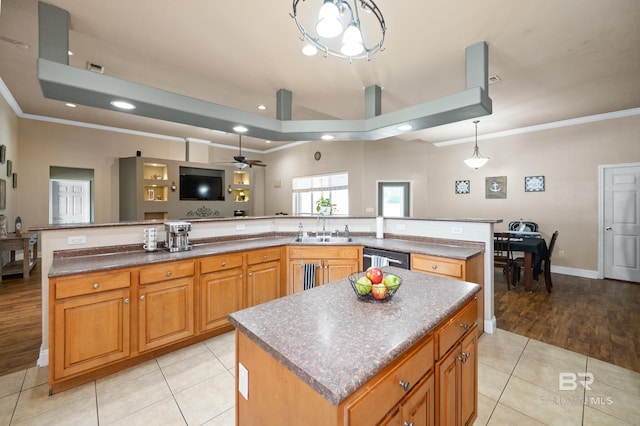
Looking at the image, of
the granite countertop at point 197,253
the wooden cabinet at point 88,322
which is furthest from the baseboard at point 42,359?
the granite countertop at point 197,253

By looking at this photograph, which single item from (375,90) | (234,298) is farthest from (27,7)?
(375,90)

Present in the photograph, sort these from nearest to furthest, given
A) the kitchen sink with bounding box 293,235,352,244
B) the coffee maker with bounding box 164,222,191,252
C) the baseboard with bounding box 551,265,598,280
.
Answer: the coffee maker with bounding box 164,222,191,252, the kitchen sink with bounding box 293,235,352,244, the baseboard with bounding box 551,265,598,280

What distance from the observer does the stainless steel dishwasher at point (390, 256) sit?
2.99 metres

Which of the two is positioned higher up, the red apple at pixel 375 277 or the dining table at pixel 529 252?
the red apple at pixel 375 277

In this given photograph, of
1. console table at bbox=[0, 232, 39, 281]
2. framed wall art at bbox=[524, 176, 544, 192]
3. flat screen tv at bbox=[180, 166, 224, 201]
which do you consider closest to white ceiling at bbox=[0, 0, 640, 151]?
framed wall art at bbox=[524, 176, 544, 192]

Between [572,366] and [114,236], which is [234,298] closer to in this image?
[114,236]

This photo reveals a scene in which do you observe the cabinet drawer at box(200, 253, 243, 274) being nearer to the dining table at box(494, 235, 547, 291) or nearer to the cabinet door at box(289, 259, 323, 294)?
the cabinet door at box(289, 259, 323, 294)

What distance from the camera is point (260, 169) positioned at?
30.1 feet

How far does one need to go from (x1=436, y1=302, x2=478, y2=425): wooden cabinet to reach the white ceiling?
2.30 m

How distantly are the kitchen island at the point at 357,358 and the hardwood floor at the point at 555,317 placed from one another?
6.67 feet

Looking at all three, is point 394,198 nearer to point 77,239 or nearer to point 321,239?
point 321,239

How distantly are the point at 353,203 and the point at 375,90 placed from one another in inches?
142

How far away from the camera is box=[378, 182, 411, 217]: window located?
22.3 ft

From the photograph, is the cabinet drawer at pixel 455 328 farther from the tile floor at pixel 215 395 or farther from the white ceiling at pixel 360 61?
the white ceiling at pixel 360 61
